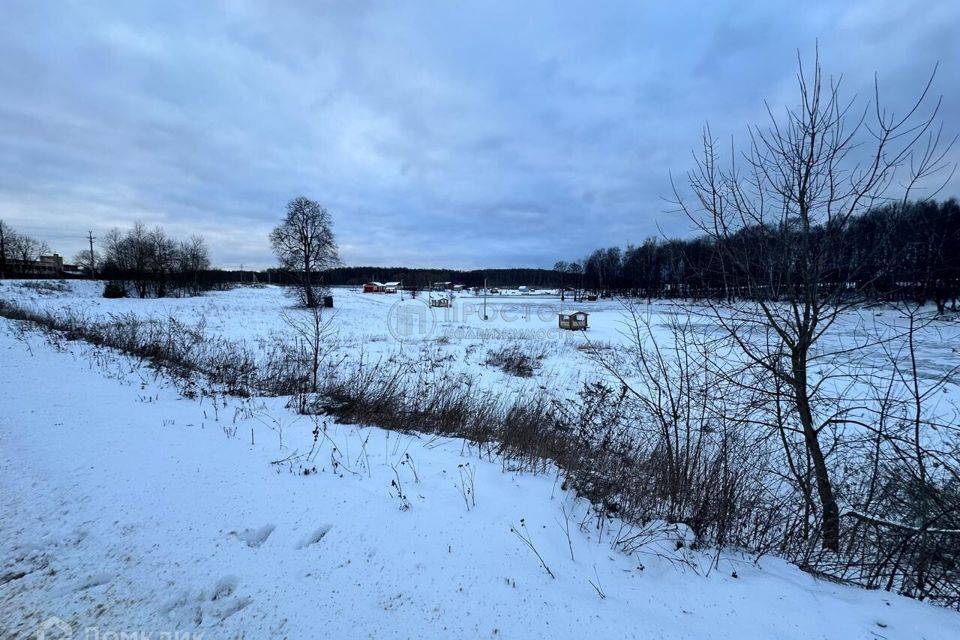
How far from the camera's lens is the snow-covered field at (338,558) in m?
1.93

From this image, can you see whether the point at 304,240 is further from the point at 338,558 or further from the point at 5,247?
the point at 5,247

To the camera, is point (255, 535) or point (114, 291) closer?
point (255, 535)

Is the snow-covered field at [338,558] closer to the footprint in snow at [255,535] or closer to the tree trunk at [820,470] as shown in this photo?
the footprint in snow at [255,535]

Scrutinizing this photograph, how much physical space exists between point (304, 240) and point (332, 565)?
33994mm

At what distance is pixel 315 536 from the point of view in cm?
249

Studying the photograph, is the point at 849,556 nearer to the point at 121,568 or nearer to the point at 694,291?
the point at 694,291

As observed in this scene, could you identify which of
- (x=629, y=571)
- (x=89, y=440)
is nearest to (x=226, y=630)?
(x=629, y=571)

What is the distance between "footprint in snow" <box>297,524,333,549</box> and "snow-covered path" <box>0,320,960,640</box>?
0.02 meters

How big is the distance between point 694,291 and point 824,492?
223 cm

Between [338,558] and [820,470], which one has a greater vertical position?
[820,470]

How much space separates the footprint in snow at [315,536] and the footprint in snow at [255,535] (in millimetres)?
269

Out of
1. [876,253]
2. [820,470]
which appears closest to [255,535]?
[820,470]

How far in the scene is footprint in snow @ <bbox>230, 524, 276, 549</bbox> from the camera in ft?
7.88

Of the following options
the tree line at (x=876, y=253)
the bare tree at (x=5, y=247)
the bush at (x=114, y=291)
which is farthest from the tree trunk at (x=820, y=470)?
the bare tree at (x=5, y=247)
